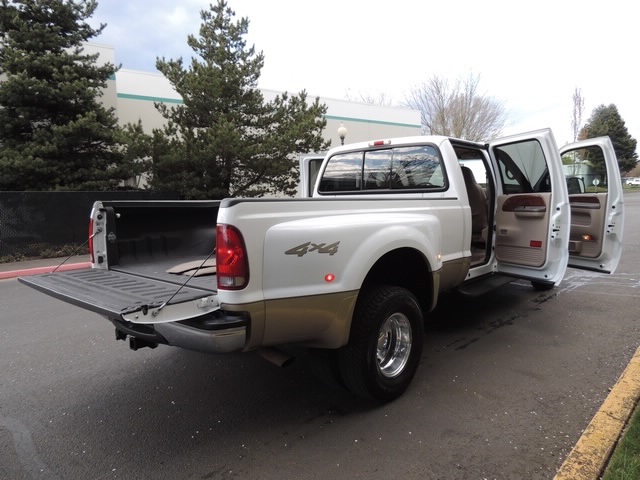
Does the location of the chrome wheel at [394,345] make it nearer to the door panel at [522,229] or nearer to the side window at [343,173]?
the side window at [343,173]

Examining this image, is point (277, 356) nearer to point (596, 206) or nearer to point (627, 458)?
point (627, 458)

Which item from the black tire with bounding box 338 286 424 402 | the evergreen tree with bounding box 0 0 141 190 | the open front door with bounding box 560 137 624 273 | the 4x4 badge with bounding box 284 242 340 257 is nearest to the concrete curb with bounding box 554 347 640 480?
the black tire with bounding box 338 286 424 402

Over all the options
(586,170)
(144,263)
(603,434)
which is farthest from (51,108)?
(603,434)

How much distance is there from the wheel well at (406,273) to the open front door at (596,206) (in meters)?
2.74

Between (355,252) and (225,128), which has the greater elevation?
(225,128)

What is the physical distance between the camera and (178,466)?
2461 millimetres

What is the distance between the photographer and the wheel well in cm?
326

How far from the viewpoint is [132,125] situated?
43.3ft

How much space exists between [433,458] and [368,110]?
27.5m

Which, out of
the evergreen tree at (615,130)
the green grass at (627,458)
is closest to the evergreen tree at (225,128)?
the green grass at (627,458)

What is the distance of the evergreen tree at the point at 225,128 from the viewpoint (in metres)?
13.4

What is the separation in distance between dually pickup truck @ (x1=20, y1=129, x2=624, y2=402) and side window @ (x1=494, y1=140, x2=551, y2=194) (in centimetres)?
1

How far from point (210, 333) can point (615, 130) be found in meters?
63.2

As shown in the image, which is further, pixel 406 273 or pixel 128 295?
pixel 406 273
